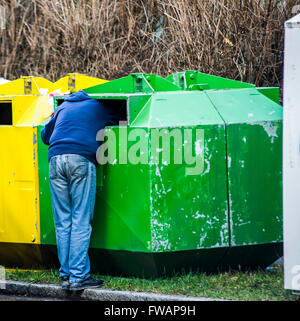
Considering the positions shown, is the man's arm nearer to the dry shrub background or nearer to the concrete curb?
the concrete curb

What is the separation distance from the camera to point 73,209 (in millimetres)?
5355

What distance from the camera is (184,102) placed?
5344 millimetres

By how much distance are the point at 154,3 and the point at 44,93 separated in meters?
2.66

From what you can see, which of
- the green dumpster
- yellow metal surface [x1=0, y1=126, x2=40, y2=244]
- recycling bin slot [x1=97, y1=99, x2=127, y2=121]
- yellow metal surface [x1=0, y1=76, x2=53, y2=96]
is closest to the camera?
the green dumpster

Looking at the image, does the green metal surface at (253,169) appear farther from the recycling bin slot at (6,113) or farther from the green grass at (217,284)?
the recycling bin slot at (6,113)

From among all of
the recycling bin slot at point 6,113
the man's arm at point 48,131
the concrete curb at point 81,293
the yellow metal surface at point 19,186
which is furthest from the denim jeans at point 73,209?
the recycling bin slot at point 6,113

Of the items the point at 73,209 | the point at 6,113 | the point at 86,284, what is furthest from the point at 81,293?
the point at 6,113

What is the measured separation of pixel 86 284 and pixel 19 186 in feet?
3.96

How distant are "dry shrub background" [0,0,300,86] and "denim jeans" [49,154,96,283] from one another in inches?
103

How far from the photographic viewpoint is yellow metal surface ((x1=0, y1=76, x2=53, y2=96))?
657 centimetres

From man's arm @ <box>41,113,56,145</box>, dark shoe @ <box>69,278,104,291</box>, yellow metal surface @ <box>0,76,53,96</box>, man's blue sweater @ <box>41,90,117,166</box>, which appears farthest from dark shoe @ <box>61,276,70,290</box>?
yellow metal surface @ <box>0,76,53,96</box>

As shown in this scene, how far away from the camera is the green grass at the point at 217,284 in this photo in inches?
194
